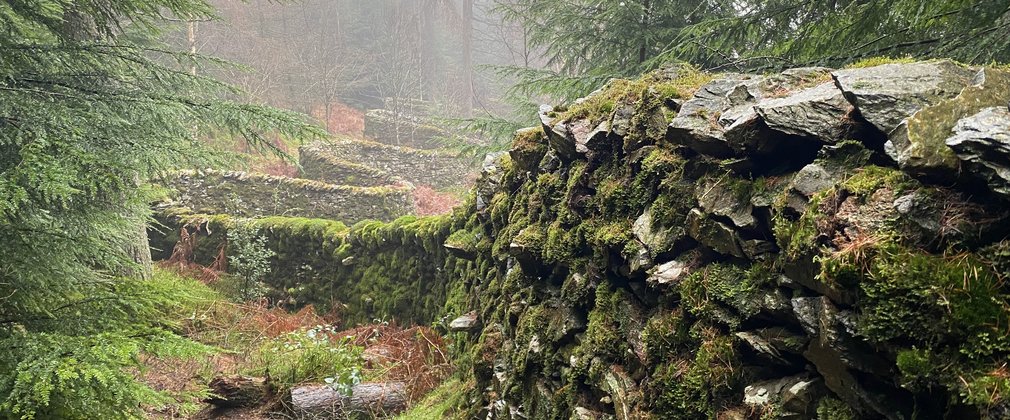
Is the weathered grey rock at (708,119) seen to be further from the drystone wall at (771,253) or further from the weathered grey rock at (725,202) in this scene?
the weathered grey rock at (725,202)

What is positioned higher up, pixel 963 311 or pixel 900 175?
pixel 900 175

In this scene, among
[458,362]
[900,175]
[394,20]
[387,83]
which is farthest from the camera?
[394,20]

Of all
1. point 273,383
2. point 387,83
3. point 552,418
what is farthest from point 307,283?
point 387,83

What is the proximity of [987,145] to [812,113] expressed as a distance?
72cm

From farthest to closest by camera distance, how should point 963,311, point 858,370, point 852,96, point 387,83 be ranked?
point 387,83, point 852,96, point 858,370, point 963,311

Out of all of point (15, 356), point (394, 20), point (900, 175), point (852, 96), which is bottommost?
point (15, 356)

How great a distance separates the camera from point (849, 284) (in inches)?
68.7

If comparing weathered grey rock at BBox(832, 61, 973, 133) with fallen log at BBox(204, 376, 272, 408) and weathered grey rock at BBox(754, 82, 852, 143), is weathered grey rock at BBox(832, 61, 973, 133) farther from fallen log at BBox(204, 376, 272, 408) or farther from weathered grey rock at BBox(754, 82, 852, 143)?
fallen log at BBox(204, 376, 272, 408)

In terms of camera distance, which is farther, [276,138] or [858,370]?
[276,138]

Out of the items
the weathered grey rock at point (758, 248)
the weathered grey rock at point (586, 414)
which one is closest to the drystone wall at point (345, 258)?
the weathered grey rock at point (586, 414)

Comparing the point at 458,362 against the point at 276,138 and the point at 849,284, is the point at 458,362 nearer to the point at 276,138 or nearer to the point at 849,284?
the point at 849,284

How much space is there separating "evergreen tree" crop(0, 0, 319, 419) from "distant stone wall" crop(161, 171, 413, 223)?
7919 millimetres

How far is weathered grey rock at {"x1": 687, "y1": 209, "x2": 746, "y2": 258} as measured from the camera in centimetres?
236

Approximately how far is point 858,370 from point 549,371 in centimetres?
206
